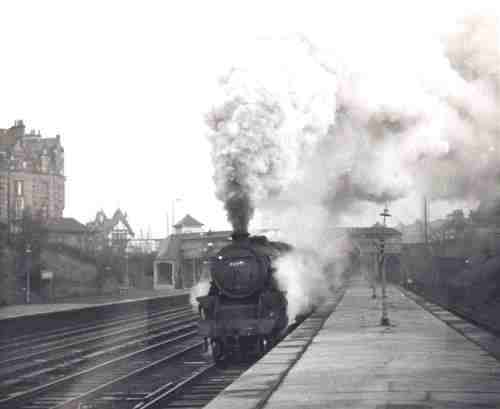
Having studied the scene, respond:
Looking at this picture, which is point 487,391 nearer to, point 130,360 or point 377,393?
point 377,393

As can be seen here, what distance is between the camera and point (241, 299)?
814 inches

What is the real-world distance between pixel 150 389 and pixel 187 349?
7912mm

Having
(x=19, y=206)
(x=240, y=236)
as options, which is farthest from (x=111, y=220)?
(x=240, y=236)

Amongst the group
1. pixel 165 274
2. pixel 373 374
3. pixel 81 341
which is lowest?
pixel 81 341

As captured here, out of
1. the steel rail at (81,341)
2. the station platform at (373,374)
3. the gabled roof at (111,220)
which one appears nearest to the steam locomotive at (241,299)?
the station platform at (373,374)

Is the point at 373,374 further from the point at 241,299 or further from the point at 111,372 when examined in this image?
the point at 111,372

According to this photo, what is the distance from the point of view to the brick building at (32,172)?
Answer: 90625 millimetres

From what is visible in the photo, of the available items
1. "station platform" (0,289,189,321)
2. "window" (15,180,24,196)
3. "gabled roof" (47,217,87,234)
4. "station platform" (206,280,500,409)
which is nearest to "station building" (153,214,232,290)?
"gabled roof" (47,217,87,234)

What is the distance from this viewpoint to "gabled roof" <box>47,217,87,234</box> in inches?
3317

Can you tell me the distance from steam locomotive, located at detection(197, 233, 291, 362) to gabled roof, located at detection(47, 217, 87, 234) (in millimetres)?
64586

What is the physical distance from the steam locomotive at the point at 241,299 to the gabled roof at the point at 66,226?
212 feet

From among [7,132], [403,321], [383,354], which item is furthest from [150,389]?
[7,132]

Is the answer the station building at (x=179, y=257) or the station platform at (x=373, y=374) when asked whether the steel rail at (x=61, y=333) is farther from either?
the station building at (x=179, y=257)

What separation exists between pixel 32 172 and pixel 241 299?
79026 millimetres
